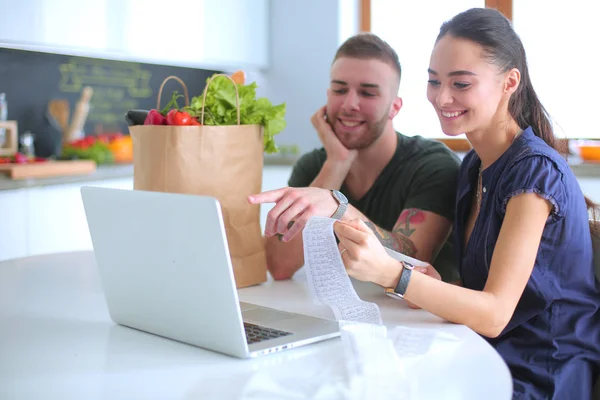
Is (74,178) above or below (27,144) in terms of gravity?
below

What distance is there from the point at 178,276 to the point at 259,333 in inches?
6.8

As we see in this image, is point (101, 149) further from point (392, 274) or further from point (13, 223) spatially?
point (392, 274)

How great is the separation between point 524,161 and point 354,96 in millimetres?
731

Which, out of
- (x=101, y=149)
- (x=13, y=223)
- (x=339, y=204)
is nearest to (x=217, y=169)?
(x=339, y=204)

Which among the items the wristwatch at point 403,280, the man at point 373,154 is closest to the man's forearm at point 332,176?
the man at point 373,154

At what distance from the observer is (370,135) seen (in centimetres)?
212

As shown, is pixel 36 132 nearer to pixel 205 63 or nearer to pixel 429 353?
pixel 205 63

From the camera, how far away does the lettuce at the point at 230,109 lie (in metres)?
1.56

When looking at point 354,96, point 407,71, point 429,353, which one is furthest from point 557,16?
point 429,353

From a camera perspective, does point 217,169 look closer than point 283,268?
Yes

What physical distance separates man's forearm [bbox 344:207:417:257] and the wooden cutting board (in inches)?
72.5

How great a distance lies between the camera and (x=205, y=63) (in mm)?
4113

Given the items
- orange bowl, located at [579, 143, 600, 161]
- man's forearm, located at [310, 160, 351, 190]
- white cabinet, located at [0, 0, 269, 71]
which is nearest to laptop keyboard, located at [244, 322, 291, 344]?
man's forearm, located at [310, 160, 351, 190]

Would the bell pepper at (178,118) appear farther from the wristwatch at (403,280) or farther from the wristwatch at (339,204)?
the wristwatch at (403,280)
